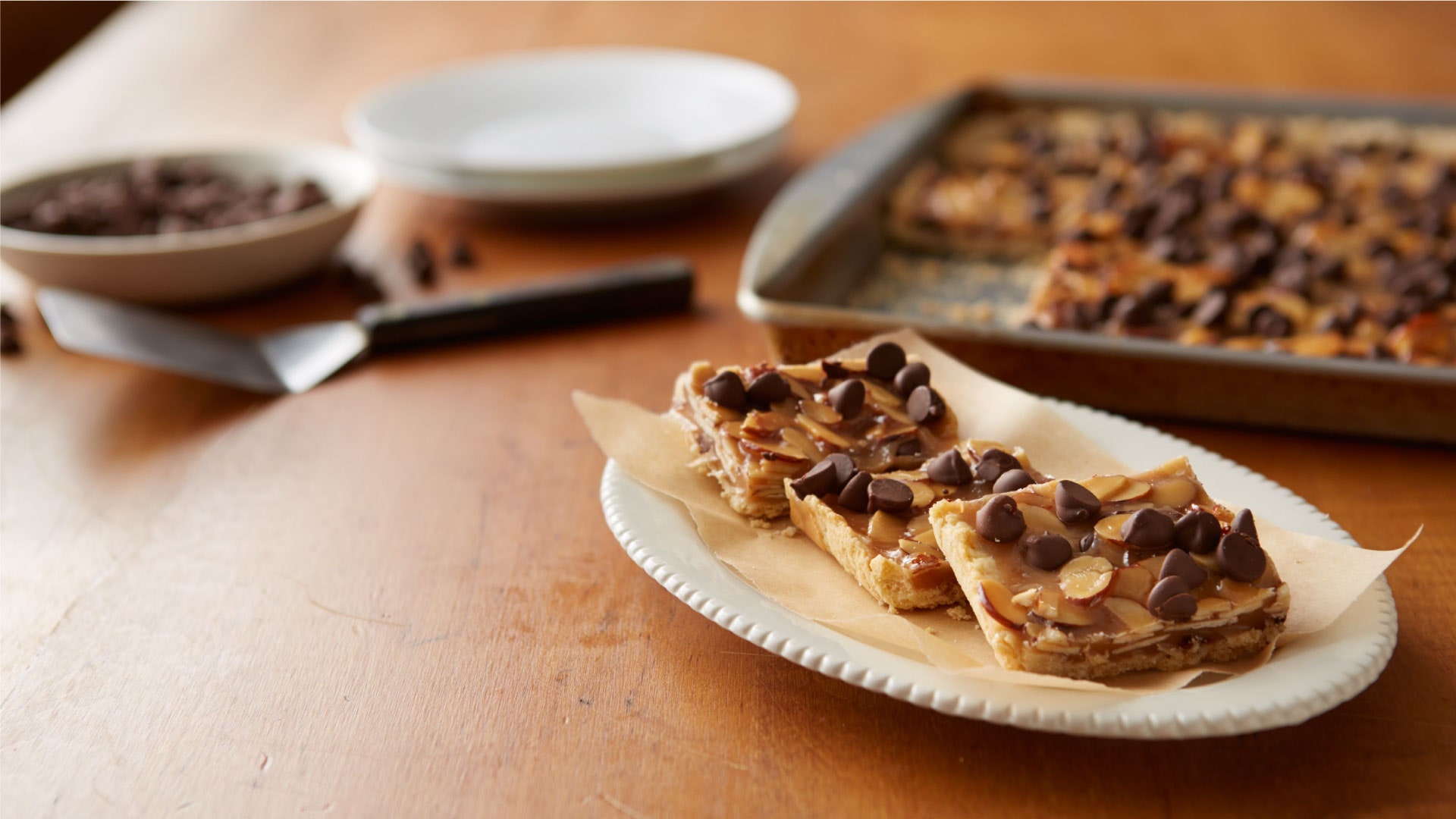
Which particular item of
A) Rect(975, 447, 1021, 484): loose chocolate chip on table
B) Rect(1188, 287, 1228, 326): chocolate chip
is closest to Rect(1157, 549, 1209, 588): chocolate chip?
Rect(975, 447, 1021, 484): loose chocolate chip on table

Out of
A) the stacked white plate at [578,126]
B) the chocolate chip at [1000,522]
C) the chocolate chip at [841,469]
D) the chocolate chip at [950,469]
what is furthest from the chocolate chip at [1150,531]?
the stacked white plate at [578,126]

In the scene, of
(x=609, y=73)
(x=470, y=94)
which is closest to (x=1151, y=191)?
(x=609, y=73)

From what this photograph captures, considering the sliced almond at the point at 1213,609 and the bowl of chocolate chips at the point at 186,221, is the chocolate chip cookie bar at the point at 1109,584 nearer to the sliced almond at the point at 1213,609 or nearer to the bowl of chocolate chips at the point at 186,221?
the sliced almond at the point at 1213,609

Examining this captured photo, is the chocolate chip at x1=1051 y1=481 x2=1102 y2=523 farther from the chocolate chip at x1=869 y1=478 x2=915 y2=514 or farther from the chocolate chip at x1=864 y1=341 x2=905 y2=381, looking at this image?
the chocolate chip at x1=864 y1=341 x2=905 y2=381

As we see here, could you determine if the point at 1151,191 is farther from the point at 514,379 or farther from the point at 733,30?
the point at 733,30

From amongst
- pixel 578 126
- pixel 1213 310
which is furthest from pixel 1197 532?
pixel 578 126

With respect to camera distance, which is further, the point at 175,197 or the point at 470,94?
the point at 470,94

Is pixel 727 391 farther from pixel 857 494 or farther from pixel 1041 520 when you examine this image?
pixel 1041 520
